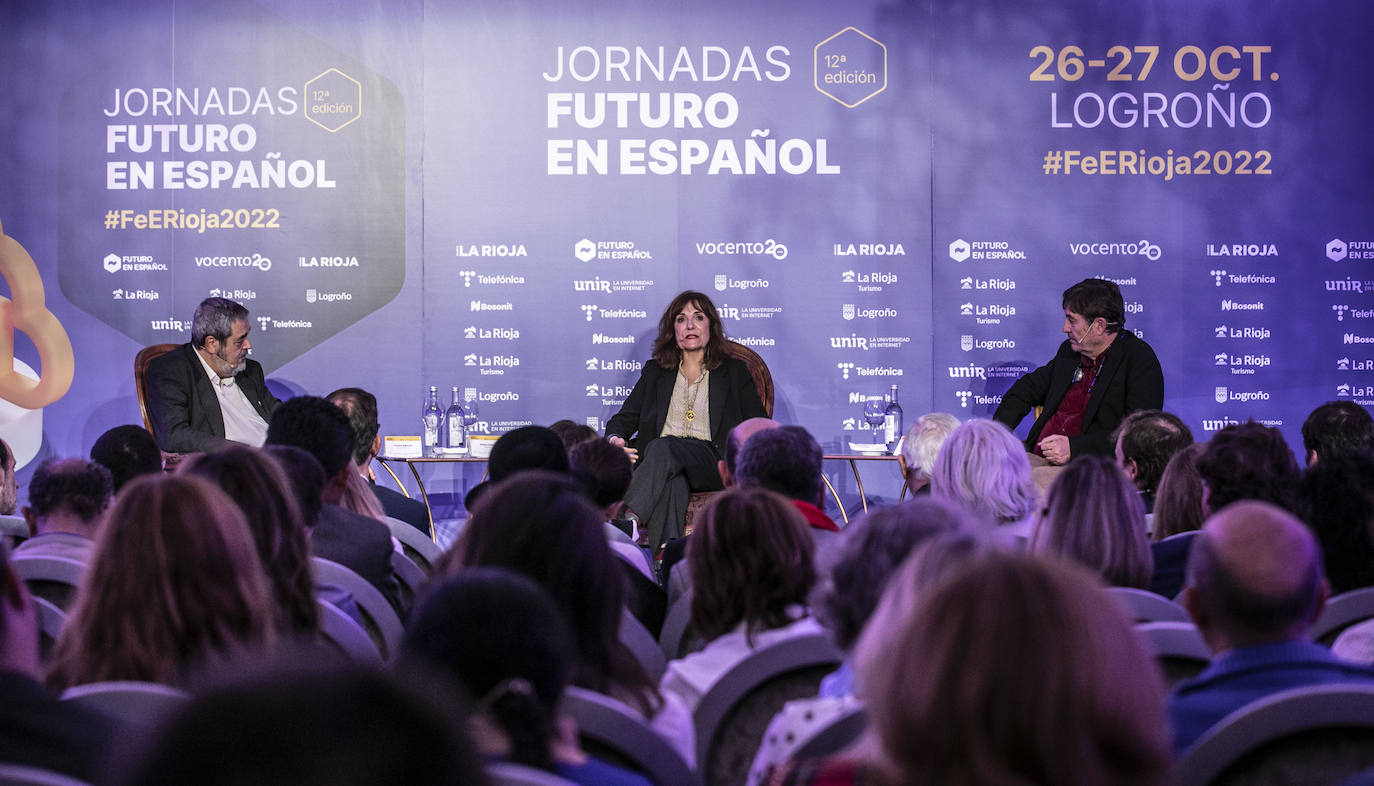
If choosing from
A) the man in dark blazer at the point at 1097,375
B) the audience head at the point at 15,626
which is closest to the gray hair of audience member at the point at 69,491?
the audience head at the point at 15,626

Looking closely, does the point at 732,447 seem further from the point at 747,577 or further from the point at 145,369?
the point at 145,369

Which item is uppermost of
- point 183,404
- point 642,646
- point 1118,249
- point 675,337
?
point 1118,249

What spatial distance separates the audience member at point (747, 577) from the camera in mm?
2236

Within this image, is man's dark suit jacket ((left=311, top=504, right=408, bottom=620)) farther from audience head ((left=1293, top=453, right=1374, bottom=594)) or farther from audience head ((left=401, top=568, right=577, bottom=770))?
audience head ((left=1293, top=453, right=1374, bottom=594))

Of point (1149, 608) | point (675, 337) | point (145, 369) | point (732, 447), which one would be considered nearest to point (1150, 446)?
point (732, 447)

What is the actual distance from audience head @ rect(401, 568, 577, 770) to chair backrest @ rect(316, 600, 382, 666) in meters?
0.90

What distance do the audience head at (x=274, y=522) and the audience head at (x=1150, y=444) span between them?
2.79 metres

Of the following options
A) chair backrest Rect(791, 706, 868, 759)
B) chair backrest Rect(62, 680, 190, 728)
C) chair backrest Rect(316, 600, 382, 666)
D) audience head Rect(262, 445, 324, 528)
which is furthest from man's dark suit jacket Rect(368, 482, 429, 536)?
chair backrest Rect(791, 706, 868, 759)

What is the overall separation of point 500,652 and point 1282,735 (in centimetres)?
94

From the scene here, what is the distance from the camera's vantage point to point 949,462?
3.53 m

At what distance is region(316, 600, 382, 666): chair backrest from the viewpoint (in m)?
2.05

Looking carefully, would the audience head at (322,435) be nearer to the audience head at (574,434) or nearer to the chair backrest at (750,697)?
the audience head at (574,434)

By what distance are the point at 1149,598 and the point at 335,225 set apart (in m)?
5.69

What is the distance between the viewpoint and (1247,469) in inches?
123
